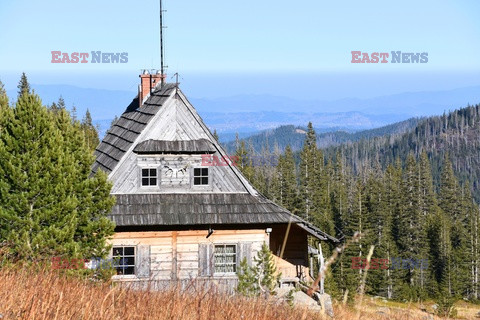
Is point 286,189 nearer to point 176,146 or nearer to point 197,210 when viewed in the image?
point 176,146

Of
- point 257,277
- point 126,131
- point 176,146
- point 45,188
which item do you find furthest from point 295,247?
point 45,188

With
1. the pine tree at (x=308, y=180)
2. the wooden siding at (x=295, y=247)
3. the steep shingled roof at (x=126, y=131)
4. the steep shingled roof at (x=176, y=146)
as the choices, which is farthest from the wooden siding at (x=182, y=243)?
the pine tree at (x=308, y=180)

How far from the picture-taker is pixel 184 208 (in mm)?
21188

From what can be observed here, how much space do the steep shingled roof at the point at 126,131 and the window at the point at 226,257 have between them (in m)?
4.49

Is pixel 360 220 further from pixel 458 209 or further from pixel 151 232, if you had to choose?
pixel 151 232

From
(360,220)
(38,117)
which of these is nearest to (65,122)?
(38,117)

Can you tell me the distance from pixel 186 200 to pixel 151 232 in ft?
5.13

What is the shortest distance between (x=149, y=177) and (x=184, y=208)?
1.74 metres

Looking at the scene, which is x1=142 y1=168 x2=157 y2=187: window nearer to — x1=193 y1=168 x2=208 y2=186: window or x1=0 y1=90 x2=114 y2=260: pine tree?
x1=193 y1=168 x2=208 y2=186: window

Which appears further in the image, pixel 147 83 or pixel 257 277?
pixel 147 83

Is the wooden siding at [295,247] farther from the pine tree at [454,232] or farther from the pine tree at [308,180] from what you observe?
the pine tree at [308,180]

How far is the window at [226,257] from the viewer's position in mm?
21500

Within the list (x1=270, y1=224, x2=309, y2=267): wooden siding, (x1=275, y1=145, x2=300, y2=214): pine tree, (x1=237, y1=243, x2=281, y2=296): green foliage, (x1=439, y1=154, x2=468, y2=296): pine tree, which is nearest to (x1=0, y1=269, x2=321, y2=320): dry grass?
(x1=237, y1=243, x2=281, y2=296): green foliage

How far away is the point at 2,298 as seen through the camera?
507cm
